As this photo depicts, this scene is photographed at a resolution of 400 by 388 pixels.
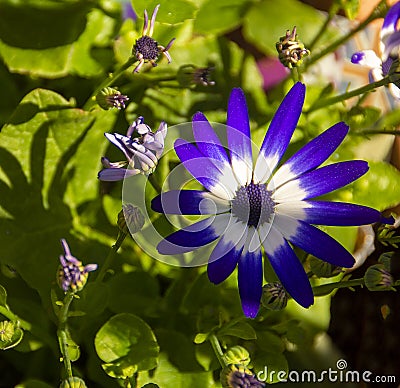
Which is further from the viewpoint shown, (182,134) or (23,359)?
(23,359)

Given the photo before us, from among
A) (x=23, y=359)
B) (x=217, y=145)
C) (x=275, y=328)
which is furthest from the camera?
(x=23, y=359)

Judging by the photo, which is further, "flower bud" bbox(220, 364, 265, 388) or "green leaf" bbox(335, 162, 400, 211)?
"green leaf" bbox(335, 162, 400, 211)

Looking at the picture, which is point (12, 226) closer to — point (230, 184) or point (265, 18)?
point (230, 184)

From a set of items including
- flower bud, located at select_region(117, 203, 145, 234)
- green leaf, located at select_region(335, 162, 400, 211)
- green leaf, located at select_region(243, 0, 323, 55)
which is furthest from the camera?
green leaf, located at select_region(243, 0, 323, 55)

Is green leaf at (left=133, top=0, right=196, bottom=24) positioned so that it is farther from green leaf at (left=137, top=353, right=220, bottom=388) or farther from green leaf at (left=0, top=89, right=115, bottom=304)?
green leaf at (left=137, top=353, right=220, bottom=388)

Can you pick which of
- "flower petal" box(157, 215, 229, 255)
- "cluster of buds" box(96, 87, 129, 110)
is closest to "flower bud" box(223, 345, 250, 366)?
"flower petal" box(157, 215, 229, 255)

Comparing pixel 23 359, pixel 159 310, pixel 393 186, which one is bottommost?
pixel 23 359

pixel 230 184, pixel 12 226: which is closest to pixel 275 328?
pixel 230 184
